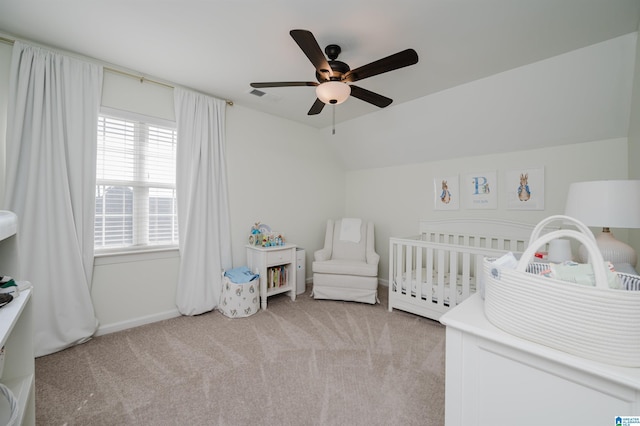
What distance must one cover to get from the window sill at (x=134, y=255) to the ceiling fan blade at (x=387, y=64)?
2.35 meters

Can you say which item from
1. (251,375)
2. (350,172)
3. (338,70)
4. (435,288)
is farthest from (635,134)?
(251,375)

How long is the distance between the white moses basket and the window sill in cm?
282

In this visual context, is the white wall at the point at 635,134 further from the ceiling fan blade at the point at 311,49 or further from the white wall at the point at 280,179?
the white wall at the point at 280,179

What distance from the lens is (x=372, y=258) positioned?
330 centimetres

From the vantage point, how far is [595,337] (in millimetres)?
644

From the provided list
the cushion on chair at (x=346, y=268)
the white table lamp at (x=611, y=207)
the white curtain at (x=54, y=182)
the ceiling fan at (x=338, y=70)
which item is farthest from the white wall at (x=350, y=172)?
the ceiling fan at (x=338, y=70)

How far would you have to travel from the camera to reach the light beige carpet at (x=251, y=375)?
1.46m

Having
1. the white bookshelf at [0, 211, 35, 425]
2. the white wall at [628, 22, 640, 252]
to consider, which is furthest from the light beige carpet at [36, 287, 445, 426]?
the white wall at [628, 22, 640, 252]

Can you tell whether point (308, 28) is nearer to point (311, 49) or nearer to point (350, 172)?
point (311, 49)

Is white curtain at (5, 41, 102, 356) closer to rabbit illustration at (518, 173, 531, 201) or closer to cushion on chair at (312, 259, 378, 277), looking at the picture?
cushion on chair at (312, 259, 378, 277)

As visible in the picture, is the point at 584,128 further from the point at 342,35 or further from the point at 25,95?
the point at 25,95

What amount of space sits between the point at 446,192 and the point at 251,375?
2.92 meters

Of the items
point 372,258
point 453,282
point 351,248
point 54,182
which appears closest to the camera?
point 54,182

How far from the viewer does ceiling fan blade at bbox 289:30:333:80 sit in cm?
142
